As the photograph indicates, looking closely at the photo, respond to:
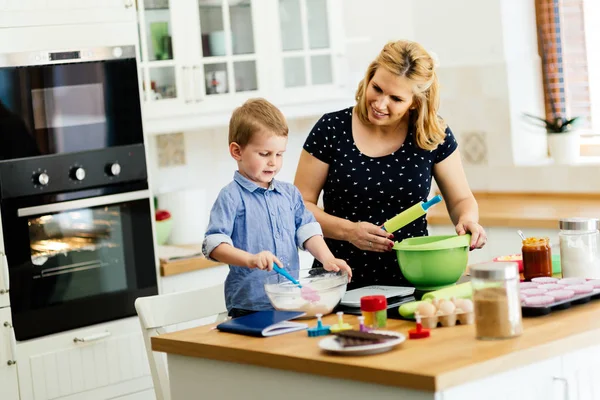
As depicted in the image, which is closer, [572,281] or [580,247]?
[572,281]

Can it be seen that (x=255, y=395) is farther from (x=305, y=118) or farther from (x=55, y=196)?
(x=305, y=118)

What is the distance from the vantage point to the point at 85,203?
3.65 meters

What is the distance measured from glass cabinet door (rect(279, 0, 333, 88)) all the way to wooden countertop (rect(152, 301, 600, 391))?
7.49 ft

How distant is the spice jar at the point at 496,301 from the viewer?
6.64 feet

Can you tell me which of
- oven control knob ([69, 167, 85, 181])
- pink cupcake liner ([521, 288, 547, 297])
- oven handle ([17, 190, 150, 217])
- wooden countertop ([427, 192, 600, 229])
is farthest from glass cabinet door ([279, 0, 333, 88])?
pink cupcake liner ([521, 288, 547, 297])

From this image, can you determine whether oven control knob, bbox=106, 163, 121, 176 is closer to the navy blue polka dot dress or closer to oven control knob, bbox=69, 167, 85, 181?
oven control knob, bbox=69, 167, 85, 181

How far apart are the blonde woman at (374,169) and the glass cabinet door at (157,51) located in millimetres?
1206

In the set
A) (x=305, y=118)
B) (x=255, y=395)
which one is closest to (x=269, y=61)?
(x=305, y=118)

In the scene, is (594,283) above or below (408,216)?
below

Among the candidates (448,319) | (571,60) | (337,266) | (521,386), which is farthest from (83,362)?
(571,60)

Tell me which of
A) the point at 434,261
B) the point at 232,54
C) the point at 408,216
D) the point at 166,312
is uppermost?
the point at 232,54

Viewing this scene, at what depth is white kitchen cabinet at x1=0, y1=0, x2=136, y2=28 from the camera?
3.48 meters

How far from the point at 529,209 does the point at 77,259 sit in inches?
76.4

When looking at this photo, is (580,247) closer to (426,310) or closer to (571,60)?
(426,310)
